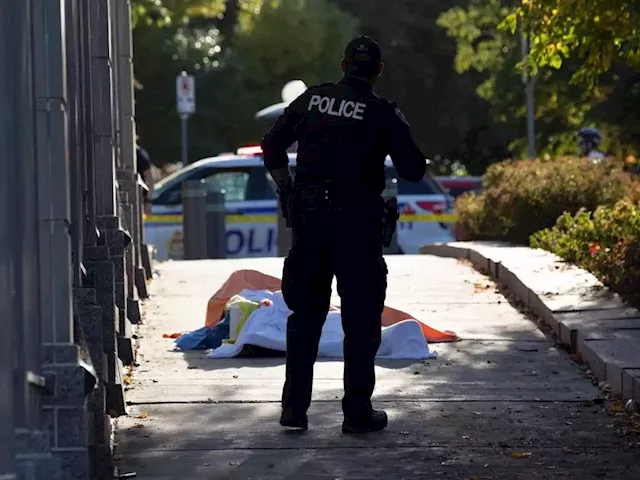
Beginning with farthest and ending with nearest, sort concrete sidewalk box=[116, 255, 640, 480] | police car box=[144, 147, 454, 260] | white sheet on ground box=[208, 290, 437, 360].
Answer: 1. police car box=[144, 147, 454, 260]
2. white sheet on ground box=[208, 290, 437, 360]
3. concrete sidewalk box=[116, 255, 640, 480]

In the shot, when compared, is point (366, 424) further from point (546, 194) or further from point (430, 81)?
point (430, 81)

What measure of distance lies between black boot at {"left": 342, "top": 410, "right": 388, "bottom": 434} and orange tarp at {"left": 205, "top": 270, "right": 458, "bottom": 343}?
295cm

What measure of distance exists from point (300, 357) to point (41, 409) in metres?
2.03

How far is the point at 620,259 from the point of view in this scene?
11.4m

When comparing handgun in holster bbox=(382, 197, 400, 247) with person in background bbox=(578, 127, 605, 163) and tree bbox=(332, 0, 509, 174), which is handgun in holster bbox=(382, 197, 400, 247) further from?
tree bbox=(332, 0, 509, 174)

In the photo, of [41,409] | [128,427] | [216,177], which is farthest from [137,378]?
[216,177]

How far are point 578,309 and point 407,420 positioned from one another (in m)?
3.05

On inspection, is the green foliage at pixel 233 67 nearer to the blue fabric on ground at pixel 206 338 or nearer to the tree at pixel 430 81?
the tree at pixel 430 81

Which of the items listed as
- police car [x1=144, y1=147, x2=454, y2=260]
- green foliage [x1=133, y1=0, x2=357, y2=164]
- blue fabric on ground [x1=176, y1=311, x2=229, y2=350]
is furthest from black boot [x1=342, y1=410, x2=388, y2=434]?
green foliage [x1=133, y1=0, x2=357, y2=164]

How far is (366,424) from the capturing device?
721 cm

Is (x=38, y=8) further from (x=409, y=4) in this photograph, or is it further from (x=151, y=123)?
(x=409, y=4)

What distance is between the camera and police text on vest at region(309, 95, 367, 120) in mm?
7074

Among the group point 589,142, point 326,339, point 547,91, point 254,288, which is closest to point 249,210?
point 589,142

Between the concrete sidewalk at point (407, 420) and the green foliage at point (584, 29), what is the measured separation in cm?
271
